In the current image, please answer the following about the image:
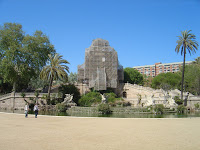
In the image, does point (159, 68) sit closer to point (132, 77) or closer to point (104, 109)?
point (132, 77)

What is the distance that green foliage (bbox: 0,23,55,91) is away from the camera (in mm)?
39000

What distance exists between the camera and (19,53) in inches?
1612

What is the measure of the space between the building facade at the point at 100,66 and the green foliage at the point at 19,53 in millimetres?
9144

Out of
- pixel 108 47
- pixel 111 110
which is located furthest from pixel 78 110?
pixel 108 47

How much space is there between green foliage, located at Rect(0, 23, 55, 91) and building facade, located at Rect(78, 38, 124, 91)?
30.0ft

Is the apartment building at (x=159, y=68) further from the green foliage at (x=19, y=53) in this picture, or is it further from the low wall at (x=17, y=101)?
the low wall at (x=17, y=101)

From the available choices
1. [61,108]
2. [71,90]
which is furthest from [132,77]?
[61,108]

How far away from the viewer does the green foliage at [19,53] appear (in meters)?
39.0

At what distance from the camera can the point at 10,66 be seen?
38.4 meters

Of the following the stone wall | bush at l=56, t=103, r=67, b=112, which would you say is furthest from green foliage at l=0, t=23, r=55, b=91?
the stone wall

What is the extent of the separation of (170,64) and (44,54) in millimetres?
82728

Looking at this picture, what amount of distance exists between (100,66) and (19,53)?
17.6m

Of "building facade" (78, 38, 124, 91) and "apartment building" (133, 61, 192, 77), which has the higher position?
"apartment building" (133, 61, 192, 77)

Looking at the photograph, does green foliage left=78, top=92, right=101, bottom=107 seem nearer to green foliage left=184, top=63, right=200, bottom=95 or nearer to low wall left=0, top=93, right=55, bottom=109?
low wall left=0, top=93, right=55, bottom=109
